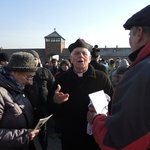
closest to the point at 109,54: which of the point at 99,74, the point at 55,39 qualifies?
the point at 55,39

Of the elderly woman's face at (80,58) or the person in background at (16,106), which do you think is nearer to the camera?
the person in background at (16,106)

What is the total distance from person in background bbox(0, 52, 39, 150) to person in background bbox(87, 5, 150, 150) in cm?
108

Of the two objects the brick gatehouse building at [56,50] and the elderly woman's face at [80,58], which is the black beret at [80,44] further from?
the brick gatehouse building at [56,50]

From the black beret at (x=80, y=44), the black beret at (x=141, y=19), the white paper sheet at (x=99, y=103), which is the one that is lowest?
the white paper sheet at (x=99, y=103)

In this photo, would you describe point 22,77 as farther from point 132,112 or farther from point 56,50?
point 56,50

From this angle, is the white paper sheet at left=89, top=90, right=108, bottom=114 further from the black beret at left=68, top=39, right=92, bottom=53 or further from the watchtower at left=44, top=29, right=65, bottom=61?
the watchtower at left=44, top=29, right=65, bottom=61

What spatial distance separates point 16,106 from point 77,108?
923mm

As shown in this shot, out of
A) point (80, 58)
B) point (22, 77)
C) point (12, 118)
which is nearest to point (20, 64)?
point (22, 77)

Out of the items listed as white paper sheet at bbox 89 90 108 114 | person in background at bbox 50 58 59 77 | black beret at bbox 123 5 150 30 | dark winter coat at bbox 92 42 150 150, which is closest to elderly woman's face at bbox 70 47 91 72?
white paper sheet at bbox 89 90 108 114

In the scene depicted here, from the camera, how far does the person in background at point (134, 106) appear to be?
3.91ft

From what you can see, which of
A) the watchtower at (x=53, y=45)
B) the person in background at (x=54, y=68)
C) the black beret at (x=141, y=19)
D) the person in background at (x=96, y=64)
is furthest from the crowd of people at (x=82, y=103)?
the watchtower at (x=53, y=45)

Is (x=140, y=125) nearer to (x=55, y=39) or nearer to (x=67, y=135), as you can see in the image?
(x=67, y=135)

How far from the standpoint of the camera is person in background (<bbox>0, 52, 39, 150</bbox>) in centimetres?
219

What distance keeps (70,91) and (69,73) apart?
276 millimetres
